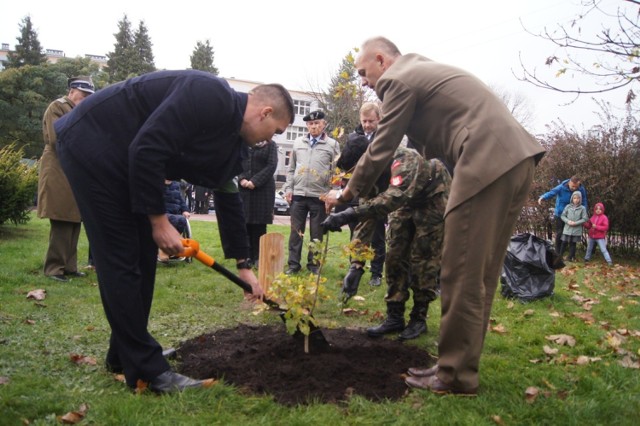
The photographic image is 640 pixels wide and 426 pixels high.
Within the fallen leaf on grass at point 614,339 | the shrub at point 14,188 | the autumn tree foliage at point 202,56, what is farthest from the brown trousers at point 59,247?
the autumn tree foliage at point 202,56

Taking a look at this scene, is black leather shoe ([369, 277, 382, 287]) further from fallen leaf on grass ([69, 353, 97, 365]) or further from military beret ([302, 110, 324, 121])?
fallen leaf on grass ([69, 353, 97, 365])

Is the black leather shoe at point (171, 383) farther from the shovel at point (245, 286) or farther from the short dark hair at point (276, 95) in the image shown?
the short dark hair at point (276, 95)

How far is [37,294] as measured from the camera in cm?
523

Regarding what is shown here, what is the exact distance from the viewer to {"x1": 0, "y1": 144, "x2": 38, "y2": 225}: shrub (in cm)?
920

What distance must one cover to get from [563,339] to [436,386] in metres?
1.90

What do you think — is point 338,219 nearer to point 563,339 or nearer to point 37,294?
point 563,339

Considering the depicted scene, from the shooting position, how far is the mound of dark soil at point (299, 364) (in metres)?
3.10

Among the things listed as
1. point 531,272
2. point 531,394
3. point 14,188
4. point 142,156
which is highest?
point 142,156

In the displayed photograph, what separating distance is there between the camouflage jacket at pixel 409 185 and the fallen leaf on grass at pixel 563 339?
1628 millimetres

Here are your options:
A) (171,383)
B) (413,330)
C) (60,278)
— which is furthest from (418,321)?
(60,278)

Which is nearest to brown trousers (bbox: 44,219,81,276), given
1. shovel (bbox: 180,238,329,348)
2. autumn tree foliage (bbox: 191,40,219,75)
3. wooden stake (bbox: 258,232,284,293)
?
wooden stake (bbox: 258,232,284,293)

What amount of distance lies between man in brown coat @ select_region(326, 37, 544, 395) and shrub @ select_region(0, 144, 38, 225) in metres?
8.55

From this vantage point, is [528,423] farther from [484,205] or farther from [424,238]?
[424,238]

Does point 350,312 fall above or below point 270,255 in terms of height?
below
